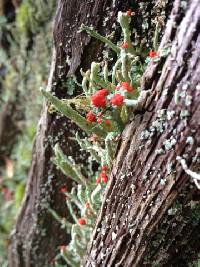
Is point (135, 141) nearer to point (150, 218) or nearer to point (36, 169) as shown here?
point (150, 218)

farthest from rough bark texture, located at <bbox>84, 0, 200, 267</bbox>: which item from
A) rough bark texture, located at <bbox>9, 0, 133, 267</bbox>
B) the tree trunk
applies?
rough bark texture, located at <bbox>9, 0, 133, 267</bbox>

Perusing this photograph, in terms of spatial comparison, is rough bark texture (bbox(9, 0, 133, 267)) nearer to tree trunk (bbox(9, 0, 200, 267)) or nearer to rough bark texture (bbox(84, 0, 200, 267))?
tree trunk (bbox(9, 0, 200, 267))

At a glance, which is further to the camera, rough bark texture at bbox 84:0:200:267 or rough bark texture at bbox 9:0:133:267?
rough bark texture at bbox 9:0:133:267

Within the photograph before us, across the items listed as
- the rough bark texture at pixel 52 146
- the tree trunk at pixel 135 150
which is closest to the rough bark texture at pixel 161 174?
the tree trunk at pixel 135 150

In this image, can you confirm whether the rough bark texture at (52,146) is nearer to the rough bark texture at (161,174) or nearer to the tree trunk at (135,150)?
the tree trunk at (135,150)

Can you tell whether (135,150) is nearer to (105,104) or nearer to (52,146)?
(105,104)

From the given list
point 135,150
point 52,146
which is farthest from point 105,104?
point 52,146

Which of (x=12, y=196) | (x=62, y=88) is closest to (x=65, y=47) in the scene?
(x=62, y=88)
